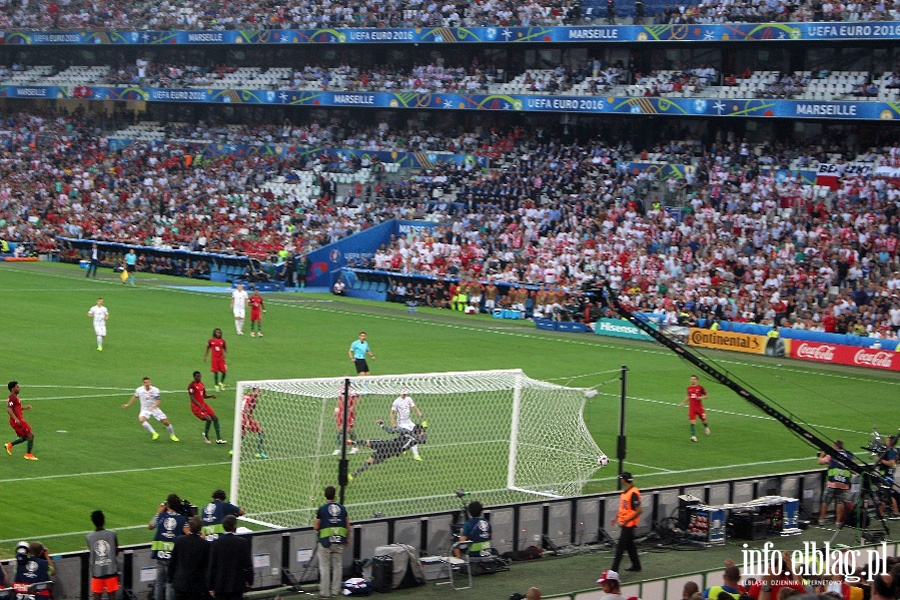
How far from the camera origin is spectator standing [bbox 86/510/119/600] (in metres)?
16.0

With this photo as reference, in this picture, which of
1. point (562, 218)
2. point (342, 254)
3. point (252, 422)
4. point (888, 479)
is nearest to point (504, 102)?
point (562, 218)

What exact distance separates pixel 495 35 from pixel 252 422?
47.7m

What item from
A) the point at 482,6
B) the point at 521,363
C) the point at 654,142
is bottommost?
the point at 521,363

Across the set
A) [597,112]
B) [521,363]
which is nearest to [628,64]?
[597,112]

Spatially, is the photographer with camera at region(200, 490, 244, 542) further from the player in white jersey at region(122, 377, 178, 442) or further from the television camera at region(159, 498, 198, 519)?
the player in white jersey at region(122, 377, 178, 442)

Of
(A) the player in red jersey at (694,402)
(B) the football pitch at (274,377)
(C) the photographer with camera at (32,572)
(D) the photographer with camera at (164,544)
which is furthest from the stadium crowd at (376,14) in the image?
(C) the photographer with camera at (32,572)

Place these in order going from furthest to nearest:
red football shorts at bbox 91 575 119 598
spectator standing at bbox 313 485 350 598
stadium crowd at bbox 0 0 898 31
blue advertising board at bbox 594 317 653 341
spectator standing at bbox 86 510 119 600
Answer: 1. stadium crowd at bbox 0 0 898 31
2. blue advertising board at bbox 594 317 653 341
3. spectator standing at bbox 313 485 350 598
4. red football shorts at bbox 91 575 119 598
5. spectator standing at bbox 86 510 119 600

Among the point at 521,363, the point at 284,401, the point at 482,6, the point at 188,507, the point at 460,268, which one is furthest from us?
the point at 482,6

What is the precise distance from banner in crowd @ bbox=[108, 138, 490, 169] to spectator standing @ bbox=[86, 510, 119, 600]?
53.2 meters

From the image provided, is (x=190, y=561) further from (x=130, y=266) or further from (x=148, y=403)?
(x=130, y=266)

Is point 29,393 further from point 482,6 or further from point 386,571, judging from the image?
point 482,6

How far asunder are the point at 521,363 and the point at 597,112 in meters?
26.8

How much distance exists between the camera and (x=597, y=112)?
2525 inches

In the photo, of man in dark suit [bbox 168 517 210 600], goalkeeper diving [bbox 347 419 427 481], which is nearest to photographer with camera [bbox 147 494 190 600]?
man in dark suit [bbox 168 517 210 600]
